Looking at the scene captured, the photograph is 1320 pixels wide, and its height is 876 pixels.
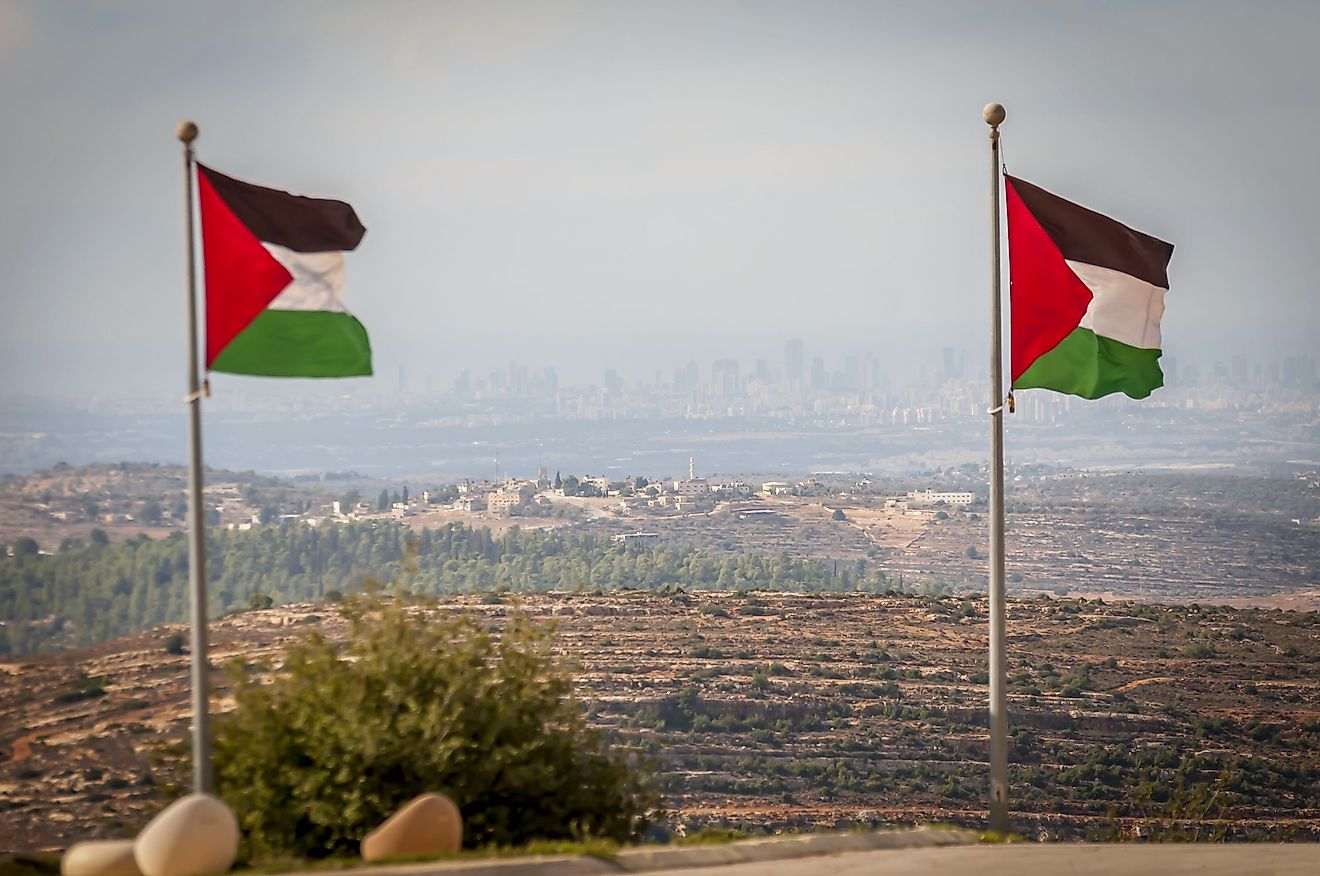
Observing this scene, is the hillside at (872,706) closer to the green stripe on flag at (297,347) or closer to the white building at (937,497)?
the green stripe on flag at (297,347)

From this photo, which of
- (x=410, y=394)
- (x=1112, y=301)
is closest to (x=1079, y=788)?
(x=1112, y=301)

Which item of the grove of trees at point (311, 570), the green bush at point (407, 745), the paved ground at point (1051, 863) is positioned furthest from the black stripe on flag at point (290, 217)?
the grove of trees at point (311, 570)

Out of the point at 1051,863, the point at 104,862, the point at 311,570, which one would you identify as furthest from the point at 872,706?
the point at 104,862

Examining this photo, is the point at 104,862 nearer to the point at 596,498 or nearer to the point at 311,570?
the point at 311,570

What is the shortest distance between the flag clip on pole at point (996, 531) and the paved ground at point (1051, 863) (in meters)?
1.07

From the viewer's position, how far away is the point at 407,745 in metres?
11.6

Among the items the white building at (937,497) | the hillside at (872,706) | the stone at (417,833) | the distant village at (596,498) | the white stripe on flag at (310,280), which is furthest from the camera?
the white building at (937,497)

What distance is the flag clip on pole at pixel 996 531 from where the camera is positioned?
14281 mm

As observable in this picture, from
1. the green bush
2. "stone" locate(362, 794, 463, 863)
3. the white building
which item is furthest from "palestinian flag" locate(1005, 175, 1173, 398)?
the white building

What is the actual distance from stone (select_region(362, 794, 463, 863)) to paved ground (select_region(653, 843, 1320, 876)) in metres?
1.52

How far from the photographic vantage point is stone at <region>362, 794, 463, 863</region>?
10461mm

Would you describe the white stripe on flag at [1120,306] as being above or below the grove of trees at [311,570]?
above

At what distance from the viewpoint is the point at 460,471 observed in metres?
161

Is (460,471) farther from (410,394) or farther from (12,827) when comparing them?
(12,827)
